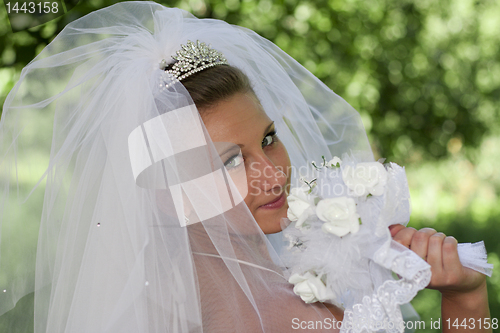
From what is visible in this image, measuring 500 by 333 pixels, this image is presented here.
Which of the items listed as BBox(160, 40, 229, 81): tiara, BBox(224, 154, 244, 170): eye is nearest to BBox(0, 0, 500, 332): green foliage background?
BBox(160, 40, 229, 81): tiara

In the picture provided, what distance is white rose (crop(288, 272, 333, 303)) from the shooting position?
1300 millimetres

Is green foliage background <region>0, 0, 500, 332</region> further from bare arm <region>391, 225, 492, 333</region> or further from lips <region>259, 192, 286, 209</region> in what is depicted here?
lips <region>259, 192, 286, 209</region>

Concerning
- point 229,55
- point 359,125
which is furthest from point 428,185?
point 229,55

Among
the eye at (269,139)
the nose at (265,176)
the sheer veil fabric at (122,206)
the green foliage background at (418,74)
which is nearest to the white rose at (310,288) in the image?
the sheer veil fabric at (122,206)

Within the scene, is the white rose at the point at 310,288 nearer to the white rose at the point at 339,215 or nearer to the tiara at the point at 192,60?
the white rose at the point at 339,215

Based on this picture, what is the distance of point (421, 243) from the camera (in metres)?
1.24

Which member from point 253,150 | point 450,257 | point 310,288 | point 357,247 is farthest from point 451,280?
point 253,150

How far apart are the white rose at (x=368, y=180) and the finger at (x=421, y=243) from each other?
0.16 meters

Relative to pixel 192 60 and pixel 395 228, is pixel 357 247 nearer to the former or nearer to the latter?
pixel 395 228

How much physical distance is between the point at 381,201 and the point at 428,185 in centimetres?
497

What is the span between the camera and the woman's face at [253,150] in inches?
60.6

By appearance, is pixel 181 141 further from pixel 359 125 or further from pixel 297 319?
pixel 359 125

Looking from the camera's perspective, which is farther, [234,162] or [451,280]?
[234,162]

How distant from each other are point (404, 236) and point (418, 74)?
496 centimetres
